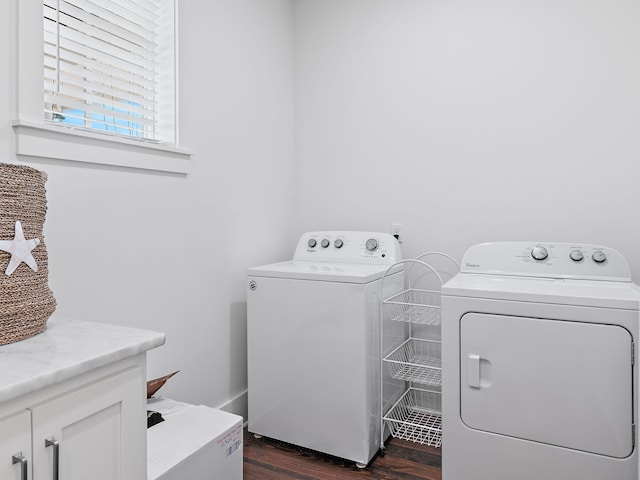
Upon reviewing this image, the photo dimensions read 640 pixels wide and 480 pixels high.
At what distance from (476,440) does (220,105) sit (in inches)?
72.3

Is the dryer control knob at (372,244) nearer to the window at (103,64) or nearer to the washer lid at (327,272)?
the washer lid at (327,272)

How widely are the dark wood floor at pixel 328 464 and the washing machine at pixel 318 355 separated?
48mm

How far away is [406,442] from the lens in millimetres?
2145

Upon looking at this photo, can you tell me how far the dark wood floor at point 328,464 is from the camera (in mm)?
1858

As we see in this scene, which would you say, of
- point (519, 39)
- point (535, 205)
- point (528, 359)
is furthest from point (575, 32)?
point (528, 359)

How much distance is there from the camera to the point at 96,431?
2.94 feet

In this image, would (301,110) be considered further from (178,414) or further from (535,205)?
(178,414)

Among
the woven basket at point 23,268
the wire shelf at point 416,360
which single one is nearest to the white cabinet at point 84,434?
the woven basket at point 23,268

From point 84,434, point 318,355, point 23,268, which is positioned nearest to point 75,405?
point 84,434

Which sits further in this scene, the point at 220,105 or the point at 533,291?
the point at 220,105

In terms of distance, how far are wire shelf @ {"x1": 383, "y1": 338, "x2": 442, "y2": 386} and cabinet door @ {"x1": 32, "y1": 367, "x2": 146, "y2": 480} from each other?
126cm

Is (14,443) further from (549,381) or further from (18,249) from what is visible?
(549,381)

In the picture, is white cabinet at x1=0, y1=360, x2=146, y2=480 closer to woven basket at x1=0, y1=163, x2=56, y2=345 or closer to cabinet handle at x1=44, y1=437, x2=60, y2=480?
cabinet handle at x1=44, y1=437, x2=60, y2=480

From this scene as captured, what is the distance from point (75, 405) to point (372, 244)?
5.51ft
